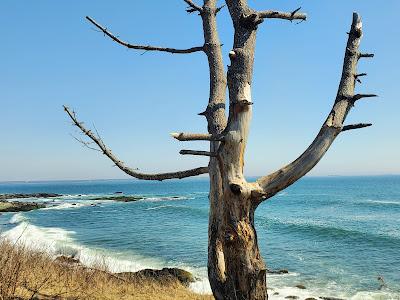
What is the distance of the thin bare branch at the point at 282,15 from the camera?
5.07 metres

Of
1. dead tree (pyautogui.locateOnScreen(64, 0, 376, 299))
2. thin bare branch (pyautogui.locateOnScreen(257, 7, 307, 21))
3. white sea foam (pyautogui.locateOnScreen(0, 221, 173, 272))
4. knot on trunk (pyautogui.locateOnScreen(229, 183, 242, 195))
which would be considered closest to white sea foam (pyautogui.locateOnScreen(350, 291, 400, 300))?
white sea foam (pyautogui.locateOnScreen(0, 221, 173, 272))

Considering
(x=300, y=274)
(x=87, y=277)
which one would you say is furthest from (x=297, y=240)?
(x=87, y=277)

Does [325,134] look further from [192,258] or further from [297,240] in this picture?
[297,240]

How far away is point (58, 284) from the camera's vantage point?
8758mm

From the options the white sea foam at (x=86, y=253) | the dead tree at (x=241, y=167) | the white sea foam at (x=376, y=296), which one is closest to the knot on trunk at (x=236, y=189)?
the dead tree at (x=241, y=167)

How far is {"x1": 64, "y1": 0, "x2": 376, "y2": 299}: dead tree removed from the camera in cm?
474

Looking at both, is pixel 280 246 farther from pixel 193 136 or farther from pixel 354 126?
pixel 193 136

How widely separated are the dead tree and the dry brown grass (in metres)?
3.45

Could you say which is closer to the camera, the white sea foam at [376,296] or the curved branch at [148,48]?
the curved branch at [148,48]

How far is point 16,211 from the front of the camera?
2163 inches

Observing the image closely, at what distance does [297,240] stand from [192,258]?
996 centimetres

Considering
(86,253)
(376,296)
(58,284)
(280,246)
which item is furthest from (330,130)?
(280,246)

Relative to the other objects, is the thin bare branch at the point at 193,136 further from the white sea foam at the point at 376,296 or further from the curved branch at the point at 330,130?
the white sea foam at the point at 376,296

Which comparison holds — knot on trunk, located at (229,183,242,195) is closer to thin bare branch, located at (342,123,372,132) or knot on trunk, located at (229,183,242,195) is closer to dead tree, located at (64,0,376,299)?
dead tree, located at (64,0,376,299)
